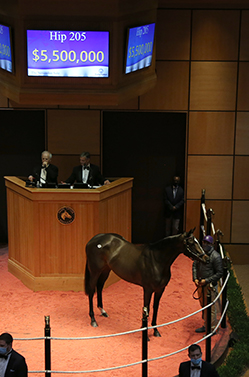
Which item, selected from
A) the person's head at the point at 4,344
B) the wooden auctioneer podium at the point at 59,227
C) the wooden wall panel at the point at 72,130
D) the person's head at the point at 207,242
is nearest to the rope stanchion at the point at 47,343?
the person's head at the point at 4,344

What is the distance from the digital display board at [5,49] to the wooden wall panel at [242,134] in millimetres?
4576

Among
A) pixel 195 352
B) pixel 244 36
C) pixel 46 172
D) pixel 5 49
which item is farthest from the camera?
pixel 244 36

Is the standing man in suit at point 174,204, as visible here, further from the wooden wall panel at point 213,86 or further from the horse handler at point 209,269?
the horse handler at point 209,269

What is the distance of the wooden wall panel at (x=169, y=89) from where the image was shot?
10242 millimetres

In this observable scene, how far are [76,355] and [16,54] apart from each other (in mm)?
4801

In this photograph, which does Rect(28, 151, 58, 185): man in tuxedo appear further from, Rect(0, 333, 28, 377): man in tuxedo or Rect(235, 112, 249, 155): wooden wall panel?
Rect(0, 333, 28, 377): man in tuxedo

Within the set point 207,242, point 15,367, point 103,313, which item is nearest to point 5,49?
point 103,313

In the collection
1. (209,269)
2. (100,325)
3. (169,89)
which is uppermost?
(169,89)

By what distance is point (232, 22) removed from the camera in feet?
33.0

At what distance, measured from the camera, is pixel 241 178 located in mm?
10516

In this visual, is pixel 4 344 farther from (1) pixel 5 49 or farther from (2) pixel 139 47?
(2) pixel 139 47

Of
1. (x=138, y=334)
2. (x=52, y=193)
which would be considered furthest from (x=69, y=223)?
(x=138, y=334)

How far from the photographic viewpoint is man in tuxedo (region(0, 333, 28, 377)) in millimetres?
4762

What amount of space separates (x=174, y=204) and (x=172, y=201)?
0.07 metres
